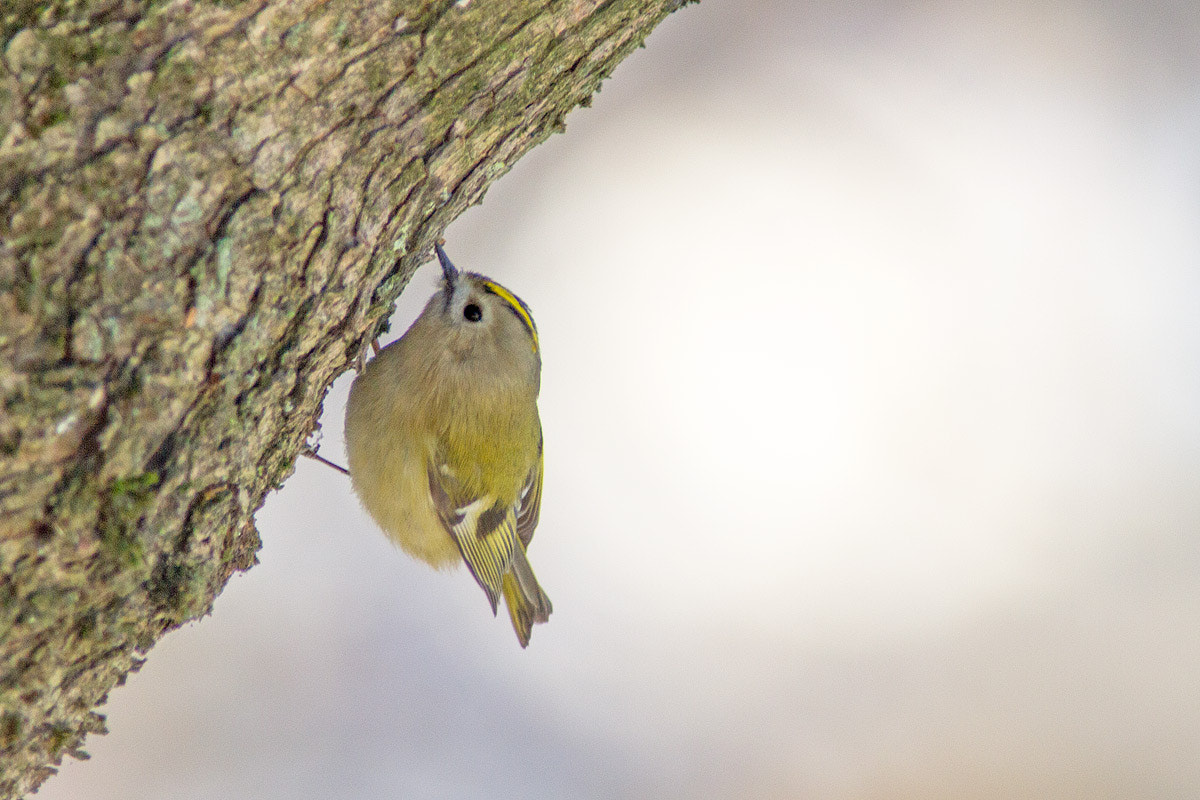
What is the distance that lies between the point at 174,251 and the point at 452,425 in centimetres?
130

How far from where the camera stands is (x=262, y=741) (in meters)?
3.02

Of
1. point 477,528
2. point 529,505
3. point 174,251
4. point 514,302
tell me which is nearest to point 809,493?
point 529,505

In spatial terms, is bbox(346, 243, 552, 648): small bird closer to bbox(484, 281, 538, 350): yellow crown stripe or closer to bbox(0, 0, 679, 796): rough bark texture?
bbox(484, 281, 538, 350): yellow crown stripe

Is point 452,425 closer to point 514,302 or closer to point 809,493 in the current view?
point 514,302

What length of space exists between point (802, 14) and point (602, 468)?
1.82 meters

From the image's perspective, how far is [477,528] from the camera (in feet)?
8.05

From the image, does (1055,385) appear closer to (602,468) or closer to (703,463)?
(703,463)

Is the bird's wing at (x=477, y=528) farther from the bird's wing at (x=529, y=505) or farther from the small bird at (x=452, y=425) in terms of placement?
the bird's wing at (x=529, y=505)

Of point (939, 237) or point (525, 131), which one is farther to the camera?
point (939, 237)

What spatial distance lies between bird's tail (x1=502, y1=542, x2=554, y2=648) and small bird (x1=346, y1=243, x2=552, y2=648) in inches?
4.1

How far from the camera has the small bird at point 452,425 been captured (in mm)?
2289

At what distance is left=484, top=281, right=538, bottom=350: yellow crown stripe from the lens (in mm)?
2297

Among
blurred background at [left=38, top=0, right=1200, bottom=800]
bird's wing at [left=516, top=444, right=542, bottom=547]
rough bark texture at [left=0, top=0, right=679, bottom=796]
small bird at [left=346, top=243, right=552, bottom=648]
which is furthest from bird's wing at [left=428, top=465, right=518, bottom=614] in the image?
rough bark texture at [left=0, top=0, right=679, bottom=796]

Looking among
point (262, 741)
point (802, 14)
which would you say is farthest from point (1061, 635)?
point (262, 741)
